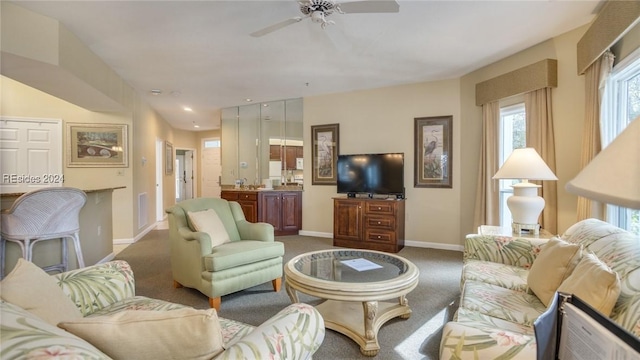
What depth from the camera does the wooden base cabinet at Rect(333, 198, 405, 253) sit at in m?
4.45

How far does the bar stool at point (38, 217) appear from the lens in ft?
7.84

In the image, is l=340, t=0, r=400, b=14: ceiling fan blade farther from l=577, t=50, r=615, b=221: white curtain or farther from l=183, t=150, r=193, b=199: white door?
l=183, t=150, r=193, b=199: white door

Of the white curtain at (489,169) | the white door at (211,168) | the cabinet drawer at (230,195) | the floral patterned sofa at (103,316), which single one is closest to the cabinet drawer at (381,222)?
the white curtain at (489,169)

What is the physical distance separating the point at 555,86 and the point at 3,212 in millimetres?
5040

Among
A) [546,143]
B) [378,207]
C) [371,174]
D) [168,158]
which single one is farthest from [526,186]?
[168,158]

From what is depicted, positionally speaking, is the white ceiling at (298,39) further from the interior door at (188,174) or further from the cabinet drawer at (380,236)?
the interior door at (188,174)

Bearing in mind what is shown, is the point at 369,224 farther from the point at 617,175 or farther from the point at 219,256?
the point at 617,175

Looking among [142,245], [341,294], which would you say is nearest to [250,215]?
[142,245]

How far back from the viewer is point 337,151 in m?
5.40

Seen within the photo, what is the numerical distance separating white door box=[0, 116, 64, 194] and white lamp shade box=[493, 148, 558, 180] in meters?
6.10

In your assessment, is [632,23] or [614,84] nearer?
[632,23]

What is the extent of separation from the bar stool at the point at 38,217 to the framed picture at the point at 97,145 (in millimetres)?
Result: 2650

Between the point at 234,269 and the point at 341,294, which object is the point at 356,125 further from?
the point at 341,294

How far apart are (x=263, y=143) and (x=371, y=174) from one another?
8.38 feet
